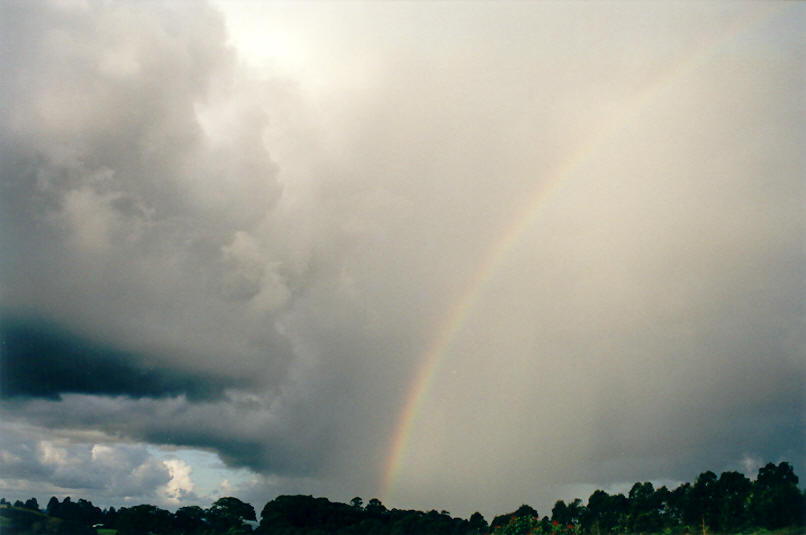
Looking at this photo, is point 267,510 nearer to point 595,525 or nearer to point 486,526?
point 486,526

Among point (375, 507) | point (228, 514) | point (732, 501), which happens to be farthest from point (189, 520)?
point (732, 501)

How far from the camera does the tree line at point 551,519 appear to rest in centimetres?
5412

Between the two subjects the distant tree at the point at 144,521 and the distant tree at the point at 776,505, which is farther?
the distant tree at the point at 144,521

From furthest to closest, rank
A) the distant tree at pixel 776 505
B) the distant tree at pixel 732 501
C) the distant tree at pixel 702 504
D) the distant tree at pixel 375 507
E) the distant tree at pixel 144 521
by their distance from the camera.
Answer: the distant tree at pixel 375 507
the distant tree at pixel 144 521
the distant tree at pixel 702 504
the distant tree at pixel 732 501
the distant tree at pixel 776 505

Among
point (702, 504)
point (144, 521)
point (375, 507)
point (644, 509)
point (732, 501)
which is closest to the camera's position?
point (732, 501)

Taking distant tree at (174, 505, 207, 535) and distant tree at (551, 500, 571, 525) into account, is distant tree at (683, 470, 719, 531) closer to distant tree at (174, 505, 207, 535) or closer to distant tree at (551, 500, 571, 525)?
distant tree at (551, 500, 571, 525)

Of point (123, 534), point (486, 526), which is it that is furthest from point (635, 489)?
point (123, 534)

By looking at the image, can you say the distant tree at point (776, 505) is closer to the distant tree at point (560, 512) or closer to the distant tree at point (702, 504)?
the distant tree at point (702, 504)

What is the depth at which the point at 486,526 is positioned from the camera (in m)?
105

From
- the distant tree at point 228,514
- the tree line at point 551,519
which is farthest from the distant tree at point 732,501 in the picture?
the distant tree at point 228,514

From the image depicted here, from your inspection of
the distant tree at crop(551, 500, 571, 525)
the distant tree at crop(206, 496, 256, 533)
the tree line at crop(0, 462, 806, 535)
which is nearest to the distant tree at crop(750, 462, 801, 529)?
the tree line at crop(0, 462, 806, 535)

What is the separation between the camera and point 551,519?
264ft

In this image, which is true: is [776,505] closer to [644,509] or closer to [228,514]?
[644,509]

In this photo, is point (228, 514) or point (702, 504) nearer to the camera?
point (702, 504)
